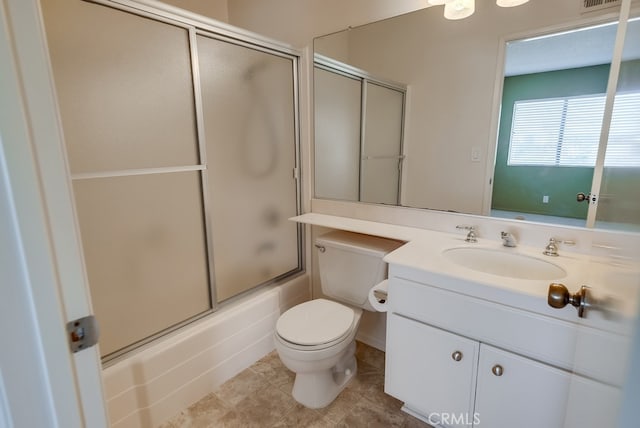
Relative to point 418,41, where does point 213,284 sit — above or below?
below

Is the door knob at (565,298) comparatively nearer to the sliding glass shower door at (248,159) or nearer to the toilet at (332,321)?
the toilet at (332,321)

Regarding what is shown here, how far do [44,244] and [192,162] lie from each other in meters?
1.20

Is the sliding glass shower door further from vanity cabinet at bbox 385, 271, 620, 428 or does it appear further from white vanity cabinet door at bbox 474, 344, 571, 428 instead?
white vanity cabinet door at bbox 474, 344, 571, 428

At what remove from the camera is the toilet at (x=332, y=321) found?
152 centimetres

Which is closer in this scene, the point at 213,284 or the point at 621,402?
the point at 621,402

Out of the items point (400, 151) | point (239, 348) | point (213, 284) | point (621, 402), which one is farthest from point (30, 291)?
point (400, 151)

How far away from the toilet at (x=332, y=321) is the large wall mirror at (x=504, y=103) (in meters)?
0.42

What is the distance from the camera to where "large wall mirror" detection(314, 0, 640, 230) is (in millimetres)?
1277

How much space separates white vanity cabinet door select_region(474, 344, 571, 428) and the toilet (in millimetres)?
626

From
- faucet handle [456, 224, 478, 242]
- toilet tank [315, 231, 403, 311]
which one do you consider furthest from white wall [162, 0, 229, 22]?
faucet handle [456, 224, 478, 242]

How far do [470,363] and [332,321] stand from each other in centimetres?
67

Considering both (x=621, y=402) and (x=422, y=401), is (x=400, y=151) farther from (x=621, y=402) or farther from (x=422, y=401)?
(x=621, y=402)

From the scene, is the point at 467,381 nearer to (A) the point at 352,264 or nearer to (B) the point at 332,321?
(B) the point at 332,321

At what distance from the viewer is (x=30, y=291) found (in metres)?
0.49
